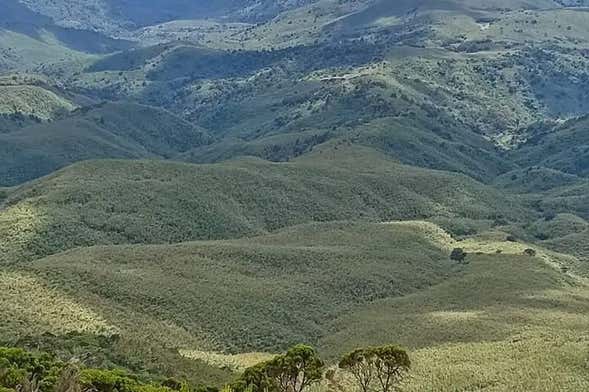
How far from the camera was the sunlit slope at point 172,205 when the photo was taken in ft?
479

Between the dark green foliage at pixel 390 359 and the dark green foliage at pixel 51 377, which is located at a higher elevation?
the dark green foliage at pixel 51 377

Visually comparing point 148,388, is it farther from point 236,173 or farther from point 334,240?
point 236,173

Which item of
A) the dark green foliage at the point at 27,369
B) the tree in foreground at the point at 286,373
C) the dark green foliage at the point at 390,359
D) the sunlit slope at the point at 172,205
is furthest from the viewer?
the sunlit slope at the point at 172,205

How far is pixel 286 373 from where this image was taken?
59.8 meters

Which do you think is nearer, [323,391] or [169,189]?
[323,391]

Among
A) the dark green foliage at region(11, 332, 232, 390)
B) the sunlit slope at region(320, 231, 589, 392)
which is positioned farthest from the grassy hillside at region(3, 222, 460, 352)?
the dark green foliage at region(11, 332, 232, 390)

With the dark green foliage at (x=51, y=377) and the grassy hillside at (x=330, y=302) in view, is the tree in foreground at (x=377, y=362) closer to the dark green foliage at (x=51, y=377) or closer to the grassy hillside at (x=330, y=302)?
the grassy hillside at (x=330, y=302)

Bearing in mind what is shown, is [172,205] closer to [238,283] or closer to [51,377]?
[238,283]

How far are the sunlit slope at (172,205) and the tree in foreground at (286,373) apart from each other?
80.8 meters

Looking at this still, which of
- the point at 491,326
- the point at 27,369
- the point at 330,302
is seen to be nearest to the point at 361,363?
the point at 27,369

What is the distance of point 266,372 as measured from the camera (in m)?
61.0

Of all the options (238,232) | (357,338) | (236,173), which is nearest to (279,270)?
(357,338)

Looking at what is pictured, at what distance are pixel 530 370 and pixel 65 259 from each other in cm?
6772

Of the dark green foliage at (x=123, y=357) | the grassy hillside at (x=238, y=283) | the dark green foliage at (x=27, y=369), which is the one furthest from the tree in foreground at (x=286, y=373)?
the grassy hillside at (x=238, y=283)
